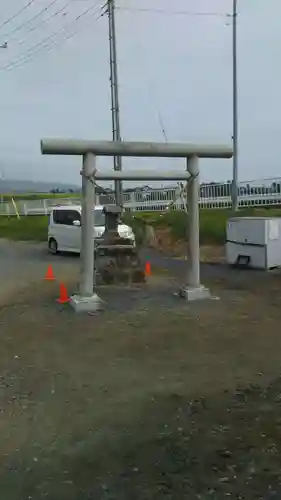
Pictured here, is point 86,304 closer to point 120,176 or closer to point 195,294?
point 195,294

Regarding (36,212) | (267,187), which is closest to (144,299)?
(267,187)

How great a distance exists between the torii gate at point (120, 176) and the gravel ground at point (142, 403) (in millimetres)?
546

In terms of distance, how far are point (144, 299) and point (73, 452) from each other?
607cm

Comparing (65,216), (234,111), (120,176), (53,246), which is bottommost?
(53,246)

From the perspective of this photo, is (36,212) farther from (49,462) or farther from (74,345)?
(49,462)

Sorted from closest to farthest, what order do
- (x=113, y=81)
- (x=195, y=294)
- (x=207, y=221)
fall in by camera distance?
(x=195, y=294) < (x=207, y=221) < (x=113, y=81)

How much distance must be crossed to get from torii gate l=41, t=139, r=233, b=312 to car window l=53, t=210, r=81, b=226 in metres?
10.5

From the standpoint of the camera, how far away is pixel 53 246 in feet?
69.4

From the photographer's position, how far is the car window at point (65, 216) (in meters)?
20.3

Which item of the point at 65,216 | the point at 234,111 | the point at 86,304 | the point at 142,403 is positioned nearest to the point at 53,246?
the point at 65,216

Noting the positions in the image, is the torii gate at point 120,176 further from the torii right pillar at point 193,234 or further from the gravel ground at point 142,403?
the gravel ground at point 142,403

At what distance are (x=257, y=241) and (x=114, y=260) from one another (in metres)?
3.98

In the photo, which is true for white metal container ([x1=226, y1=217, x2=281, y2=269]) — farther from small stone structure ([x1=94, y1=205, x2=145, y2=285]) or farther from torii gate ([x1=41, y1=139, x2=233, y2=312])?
torii gate ([x1=41, y1=139, x2=233, y2=312])

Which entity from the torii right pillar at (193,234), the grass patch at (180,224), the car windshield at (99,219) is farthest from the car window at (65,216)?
the torii right pillar at (193,234)
